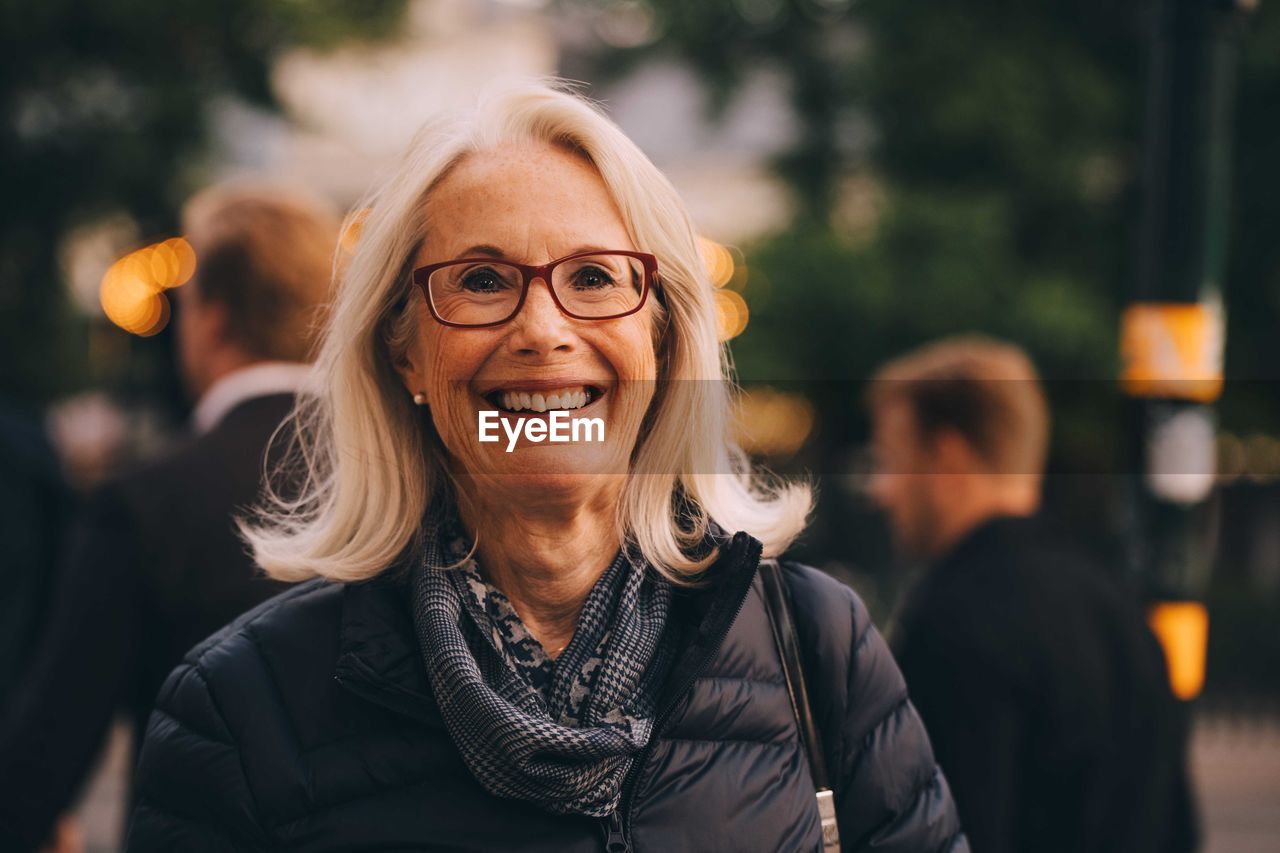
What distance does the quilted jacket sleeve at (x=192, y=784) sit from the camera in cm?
172

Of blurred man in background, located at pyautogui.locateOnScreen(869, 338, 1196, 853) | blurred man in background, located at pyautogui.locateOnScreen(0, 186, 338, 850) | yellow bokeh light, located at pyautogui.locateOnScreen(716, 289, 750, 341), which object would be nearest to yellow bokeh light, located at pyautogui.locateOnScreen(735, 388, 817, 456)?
yellow bokeh light, located at pyautogui.locateOnScreen(716, 289, 750, 341)

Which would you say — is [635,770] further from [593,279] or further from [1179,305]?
[1179,305]

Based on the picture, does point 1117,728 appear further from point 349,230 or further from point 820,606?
point 349,230

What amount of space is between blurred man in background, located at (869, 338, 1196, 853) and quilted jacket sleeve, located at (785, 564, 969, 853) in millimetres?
1349

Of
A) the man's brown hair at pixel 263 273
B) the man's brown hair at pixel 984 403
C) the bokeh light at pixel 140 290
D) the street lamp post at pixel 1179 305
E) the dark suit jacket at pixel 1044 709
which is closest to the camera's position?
the man's brown hair at pixel 263 273

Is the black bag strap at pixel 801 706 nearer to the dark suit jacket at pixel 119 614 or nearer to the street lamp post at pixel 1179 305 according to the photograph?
the dark suit jacket at pixel 119 614

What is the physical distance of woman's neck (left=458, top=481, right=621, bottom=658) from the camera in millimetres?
1886

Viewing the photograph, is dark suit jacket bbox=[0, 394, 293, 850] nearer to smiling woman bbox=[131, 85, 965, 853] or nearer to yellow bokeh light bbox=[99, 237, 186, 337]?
smiling woman bbox=[131, 85, 965, 853]

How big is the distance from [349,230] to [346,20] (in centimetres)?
1133

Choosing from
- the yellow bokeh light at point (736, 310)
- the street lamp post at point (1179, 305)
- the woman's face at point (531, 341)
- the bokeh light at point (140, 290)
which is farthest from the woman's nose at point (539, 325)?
the yellow bokeh light at point (736, 310)

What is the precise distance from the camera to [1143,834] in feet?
11.2

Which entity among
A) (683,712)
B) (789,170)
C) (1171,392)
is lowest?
(683,712)

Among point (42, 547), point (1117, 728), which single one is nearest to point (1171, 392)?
point (1117, 728)

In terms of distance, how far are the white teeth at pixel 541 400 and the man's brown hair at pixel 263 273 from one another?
4.56 ft
